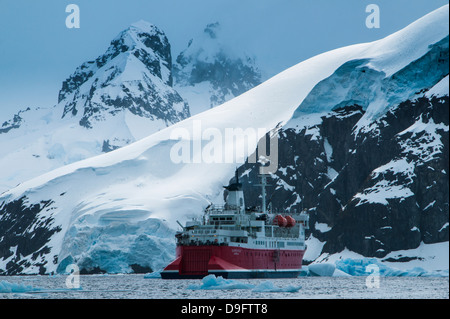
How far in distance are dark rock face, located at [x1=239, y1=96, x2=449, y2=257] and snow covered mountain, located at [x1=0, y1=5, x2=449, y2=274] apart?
0.78ft

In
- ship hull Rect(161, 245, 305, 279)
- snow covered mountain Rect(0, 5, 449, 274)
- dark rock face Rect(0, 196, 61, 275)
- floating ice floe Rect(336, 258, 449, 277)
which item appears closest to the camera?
ship hull Rect(161, 245, 305, 279)

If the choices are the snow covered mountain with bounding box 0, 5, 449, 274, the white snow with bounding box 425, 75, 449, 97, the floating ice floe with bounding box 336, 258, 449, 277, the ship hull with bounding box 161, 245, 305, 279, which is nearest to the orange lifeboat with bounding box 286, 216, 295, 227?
the ship hull with bounding box 161, 245, 305, 279

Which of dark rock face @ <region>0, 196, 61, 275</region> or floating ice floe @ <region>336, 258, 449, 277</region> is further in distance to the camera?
dark rock face @ <region>0, 196, 61, 275</region>

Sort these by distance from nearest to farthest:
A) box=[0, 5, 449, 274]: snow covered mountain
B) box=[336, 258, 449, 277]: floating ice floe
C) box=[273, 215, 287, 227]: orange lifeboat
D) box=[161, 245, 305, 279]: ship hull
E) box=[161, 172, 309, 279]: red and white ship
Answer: box=[161, 245, 305, 279]: ship hull
box=[161, 172, 309, 279]: red and white ship
box=[273, 215, 287, 227]: orange lifeboat
box=[336, 258, 449, 277]: floating ice floe
box=[0, 5, 449, 274]: snow covered mountain

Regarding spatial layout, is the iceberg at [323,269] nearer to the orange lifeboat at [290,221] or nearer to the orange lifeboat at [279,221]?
the orange lifeboat at [290,221]

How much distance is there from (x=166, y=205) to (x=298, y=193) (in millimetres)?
27306

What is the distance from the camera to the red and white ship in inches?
3310

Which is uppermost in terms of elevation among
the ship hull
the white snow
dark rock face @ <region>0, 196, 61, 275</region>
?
the white snow

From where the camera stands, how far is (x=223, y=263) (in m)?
82.3

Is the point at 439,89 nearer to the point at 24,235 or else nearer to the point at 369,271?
the point at 369,271

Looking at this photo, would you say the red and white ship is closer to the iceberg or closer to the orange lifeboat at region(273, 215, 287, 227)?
the orange lifeboat at region(273, 215, 287, 227)

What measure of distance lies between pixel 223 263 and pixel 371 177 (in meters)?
74.8
